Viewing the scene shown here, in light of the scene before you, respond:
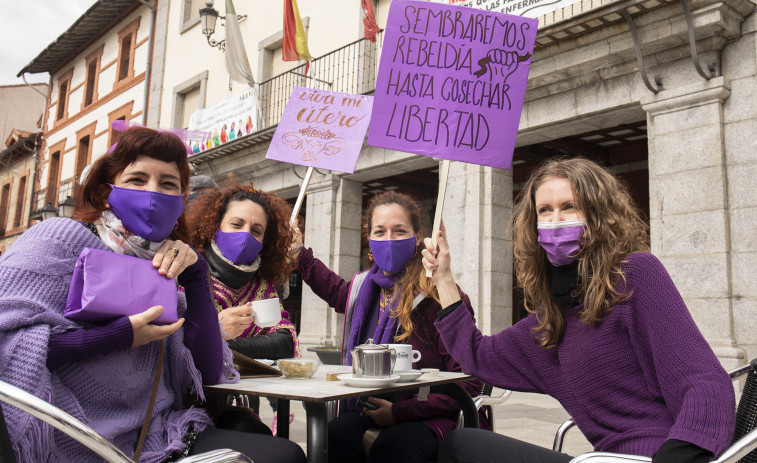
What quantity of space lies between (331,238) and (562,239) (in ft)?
28.4

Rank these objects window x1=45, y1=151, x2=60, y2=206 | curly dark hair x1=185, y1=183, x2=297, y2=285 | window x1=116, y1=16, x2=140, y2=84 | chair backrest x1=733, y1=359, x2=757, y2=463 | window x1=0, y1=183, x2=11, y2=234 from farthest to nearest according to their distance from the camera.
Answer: window x1=0, y1=183, x2=11, y2=234
window x1=45, y1=151, x2=60, y2=206
window x1=116, y1=16, x2=140, y2=84
curly dark hair x1=185, y1=183, x2=297, y2=285
chair backrest x1=733, y1=359, x2=757, y2=463

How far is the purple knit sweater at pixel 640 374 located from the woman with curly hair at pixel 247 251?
131cm

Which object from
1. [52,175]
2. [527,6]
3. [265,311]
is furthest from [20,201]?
[265,311]

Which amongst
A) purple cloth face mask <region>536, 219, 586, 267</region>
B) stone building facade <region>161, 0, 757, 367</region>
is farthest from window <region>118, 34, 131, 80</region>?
purple cloth face mask <region>536, 219, 586, 267</region>

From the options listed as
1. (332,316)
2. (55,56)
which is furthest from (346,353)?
(55,56)

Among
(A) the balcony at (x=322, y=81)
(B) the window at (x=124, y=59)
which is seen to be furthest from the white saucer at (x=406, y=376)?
(B) the window at (x=124, y=59)

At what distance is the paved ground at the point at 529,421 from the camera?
4.52 meters

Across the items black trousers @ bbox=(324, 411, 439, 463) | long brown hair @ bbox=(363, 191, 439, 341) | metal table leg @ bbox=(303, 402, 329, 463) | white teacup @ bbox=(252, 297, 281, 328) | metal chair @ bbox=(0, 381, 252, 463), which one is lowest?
black trousers @ bbox=(324, 411, 439, 463)

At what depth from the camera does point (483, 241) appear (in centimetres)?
796

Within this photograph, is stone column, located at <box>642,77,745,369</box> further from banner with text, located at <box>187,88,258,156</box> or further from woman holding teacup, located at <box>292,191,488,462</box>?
banner with text, located at <box>187,88,258,156</box>

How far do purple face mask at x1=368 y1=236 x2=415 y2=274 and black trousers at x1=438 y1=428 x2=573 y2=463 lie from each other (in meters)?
1.01

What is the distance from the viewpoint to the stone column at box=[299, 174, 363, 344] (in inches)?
406

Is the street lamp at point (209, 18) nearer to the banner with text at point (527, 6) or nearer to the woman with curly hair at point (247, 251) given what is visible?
the banner with text at point (527, 6)

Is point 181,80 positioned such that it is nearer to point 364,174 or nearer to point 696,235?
point 364,174
